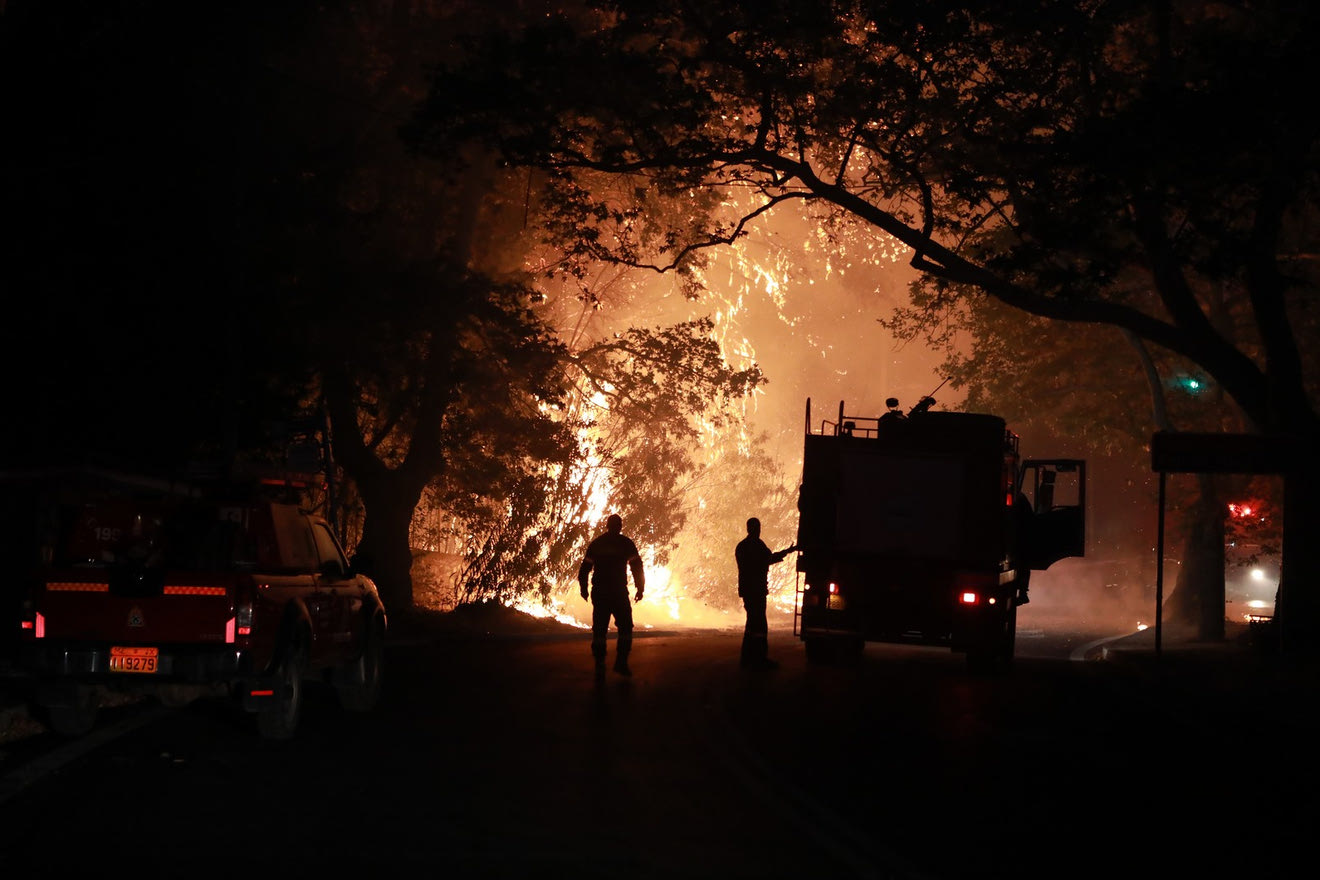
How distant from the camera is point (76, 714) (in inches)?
506

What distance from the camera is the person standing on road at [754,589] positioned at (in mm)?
21391

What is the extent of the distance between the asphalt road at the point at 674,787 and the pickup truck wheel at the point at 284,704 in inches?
5.1

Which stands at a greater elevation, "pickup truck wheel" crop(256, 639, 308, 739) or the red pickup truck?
the red pickup truck

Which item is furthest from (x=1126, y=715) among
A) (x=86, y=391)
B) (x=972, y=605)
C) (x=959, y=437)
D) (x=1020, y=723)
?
(x=86, y=391)

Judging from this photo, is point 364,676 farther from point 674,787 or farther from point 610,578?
point 610,578

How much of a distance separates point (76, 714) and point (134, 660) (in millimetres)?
1045

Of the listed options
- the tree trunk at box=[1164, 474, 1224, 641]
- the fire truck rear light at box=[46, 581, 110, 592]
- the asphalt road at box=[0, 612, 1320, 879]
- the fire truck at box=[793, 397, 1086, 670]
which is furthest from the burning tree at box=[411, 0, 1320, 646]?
the tree trunk at box=[1164, 474, 1224, 641]

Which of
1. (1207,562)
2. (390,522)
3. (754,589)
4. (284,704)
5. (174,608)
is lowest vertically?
(284,704)

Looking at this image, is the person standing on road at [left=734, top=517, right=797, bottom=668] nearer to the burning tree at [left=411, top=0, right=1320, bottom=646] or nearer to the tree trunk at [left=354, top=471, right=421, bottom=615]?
the burning tree at [left=411, top=0, right=1320, bottom=646]

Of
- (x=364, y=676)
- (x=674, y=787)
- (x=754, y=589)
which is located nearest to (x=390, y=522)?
(x=754, y=589)

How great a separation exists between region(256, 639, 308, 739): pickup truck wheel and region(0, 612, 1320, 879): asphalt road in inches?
5.1

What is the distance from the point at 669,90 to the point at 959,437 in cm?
654

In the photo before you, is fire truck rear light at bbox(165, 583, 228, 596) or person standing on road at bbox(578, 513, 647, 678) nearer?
fire truck rear light at bbox(165, 583, 228, 596)

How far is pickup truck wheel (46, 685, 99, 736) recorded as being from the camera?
12.6 meters
